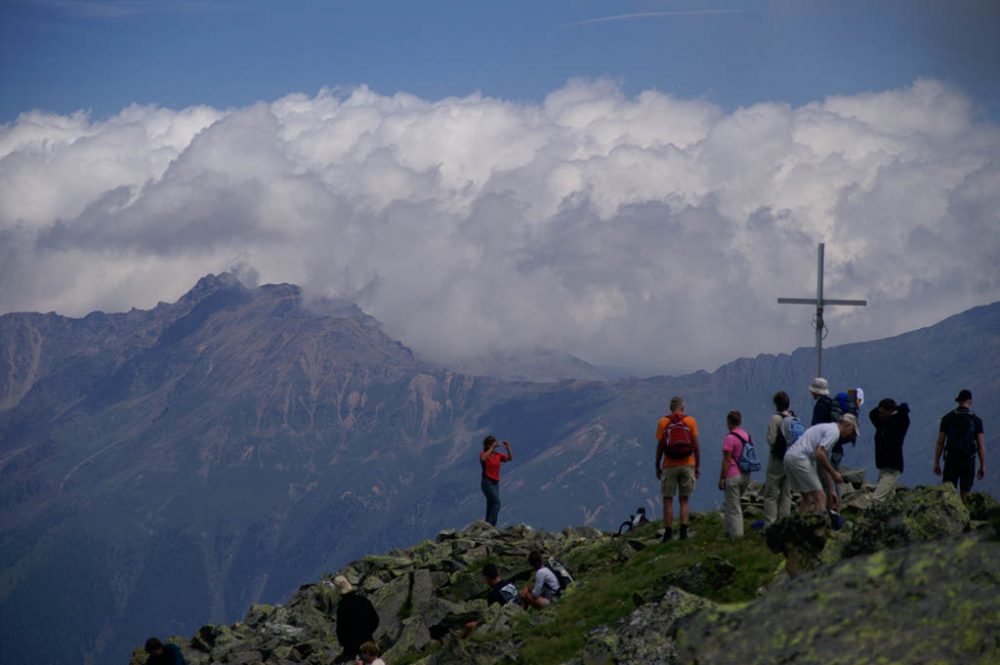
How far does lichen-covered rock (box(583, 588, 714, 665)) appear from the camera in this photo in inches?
861

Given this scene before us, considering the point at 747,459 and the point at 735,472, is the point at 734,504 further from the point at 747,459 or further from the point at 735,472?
the point at 747,459

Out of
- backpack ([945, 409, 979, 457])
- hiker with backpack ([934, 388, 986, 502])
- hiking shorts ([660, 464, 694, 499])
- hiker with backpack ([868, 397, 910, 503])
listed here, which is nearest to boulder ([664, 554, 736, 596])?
hiking shorts ([660, 464, 694, 499])

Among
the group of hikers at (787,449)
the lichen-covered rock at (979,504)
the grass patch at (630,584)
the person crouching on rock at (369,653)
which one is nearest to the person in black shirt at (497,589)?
the grass patch at (630,584)

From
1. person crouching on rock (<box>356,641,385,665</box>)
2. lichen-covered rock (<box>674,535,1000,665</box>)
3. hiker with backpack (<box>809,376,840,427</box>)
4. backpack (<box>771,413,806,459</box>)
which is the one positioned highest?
hiker with backpack (<box>809,376,840,427</box>)

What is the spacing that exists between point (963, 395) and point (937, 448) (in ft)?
4.55

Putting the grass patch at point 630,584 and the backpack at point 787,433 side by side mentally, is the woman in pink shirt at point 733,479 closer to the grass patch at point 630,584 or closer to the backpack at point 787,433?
the grass patch at point 630,584

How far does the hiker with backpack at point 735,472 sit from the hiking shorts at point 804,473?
131 inches

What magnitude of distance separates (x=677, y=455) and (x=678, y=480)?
634 millimetres

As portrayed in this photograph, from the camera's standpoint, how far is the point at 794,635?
41.4 feet

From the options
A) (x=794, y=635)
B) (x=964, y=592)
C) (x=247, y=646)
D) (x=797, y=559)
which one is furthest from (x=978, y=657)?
(x=247, y=646)

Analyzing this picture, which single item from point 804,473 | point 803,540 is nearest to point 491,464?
point 804,473

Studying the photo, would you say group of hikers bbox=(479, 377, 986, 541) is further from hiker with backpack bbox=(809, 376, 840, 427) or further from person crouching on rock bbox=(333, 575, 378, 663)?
person crouching on rock bbox=(333, 575, 378, 663)

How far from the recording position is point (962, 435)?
3034 cm

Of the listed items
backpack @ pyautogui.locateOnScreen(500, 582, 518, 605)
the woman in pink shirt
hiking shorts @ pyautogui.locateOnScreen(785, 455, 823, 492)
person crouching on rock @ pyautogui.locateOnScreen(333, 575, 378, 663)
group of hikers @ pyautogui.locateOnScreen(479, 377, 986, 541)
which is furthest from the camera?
backpack @ pyautogui.locateOnScreen(500, 582, 518, 605)
